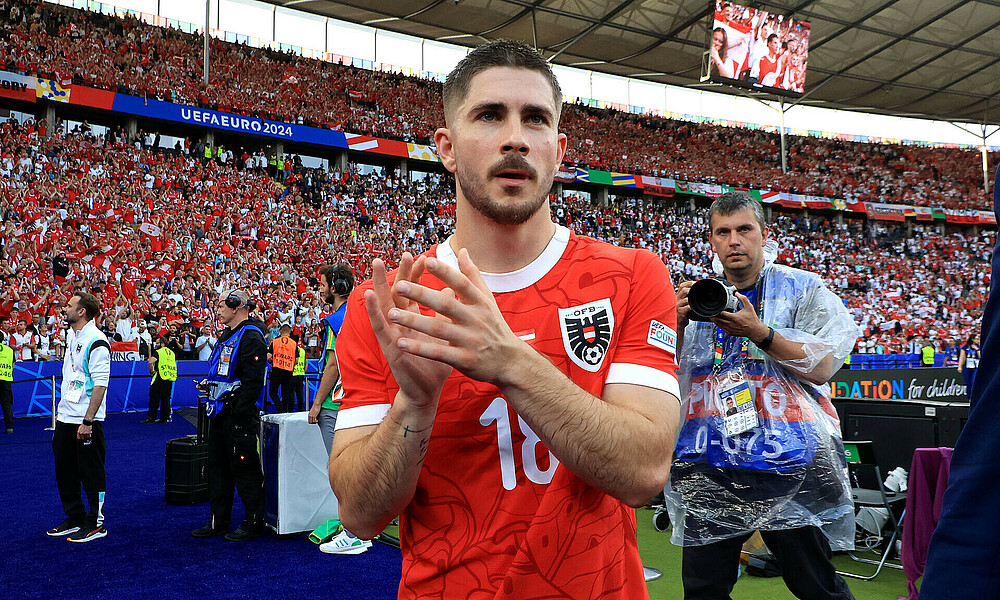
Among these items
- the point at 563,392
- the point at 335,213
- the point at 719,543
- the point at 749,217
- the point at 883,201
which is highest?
the point at 883,201

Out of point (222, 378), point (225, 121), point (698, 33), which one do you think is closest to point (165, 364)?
point (222, 378)

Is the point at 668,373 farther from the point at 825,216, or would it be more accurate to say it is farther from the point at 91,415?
the point at 825,216

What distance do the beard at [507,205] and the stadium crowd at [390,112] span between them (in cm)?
2252

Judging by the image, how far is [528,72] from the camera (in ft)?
4.72

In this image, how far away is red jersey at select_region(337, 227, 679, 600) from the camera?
1251mm

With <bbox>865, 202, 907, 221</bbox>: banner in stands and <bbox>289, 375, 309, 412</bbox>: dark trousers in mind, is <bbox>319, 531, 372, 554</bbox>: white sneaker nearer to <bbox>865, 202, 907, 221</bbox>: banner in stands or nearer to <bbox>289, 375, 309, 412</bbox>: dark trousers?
<bbox>289, 375, 309, 412</bbox>: dark trousers

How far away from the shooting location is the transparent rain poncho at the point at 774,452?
2.63m

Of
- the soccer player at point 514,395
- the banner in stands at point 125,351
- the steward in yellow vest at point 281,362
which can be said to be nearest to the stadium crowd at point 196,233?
the banner in stands at point 125,351

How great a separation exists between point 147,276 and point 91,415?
11242 mm

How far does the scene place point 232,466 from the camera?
5.79 m

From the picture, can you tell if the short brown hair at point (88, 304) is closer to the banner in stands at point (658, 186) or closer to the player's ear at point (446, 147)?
the player's ear at point (446, 147)

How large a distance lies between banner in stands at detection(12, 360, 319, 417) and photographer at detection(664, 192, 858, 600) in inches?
472

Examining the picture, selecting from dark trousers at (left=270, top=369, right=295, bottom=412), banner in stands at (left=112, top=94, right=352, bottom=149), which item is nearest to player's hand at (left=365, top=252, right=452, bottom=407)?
dark trousers at (left=270, top=369, right=295, bottom=412)

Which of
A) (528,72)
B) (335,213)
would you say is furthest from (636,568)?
(335,213)
